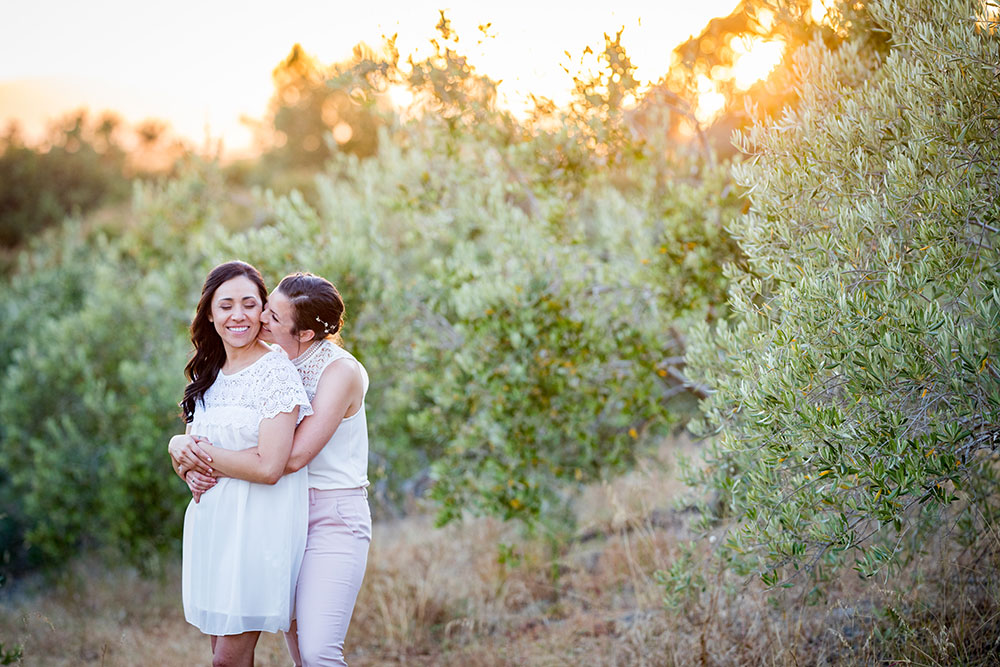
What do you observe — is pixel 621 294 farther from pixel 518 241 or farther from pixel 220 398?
pixel 220 398

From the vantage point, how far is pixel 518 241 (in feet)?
20.0

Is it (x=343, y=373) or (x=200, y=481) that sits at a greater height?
(x=343, y=373)

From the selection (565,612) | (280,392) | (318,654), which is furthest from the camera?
(565,612)

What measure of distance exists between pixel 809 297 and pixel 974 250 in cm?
105

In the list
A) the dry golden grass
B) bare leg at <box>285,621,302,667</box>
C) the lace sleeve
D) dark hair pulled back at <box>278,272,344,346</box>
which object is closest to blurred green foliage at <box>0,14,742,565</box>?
the dry golden grass

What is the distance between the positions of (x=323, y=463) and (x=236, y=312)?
84cm

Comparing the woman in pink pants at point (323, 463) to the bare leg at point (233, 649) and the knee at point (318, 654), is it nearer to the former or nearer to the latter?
the knee at point (318, 654)

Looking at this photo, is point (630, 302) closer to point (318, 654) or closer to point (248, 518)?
point (248, 518)

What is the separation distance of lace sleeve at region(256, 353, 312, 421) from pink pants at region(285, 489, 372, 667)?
46 centimetres

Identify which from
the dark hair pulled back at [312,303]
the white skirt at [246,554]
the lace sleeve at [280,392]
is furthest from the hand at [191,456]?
the dark hair pulled back at [312,303]

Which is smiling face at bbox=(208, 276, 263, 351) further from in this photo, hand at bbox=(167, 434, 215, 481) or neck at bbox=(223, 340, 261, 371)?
hand at bbox=(167, 434, 215, 481)

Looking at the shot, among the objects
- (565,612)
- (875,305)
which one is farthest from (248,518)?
(565,612)

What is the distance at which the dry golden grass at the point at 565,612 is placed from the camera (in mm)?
4301

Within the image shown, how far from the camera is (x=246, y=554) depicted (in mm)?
3252
